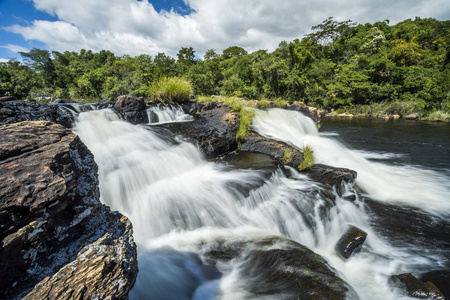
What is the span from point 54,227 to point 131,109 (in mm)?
7652

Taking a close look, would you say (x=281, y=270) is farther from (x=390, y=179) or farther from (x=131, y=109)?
(x=131, y=109)

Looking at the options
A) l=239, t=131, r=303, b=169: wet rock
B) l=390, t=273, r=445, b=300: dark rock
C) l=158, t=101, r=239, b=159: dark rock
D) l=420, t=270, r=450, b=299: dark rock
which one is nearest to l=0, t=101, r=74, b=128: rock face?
l=158, t=101, r=239, b=159: dark rock

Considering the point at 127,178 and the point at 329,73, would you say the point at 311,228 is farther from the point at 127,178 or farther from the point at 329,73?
the point at 329,73

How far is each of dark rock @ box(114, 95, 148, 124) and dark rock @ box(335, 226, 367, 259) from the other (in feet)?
26.6

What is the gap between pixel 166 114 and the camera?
9.22 m

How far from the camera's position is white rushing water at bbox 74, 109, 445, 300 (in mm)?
3217

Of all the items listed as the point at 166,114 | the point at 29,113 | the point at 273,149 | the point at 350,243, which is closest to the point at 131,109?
the point at 166,114

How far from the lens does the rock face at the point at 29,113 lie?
472 centimetres

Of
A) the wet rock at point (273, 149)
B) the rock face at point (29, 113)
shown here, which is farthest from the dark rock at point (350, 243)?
the rock face at point (29, 113)

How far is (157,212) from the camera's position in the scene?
432cm

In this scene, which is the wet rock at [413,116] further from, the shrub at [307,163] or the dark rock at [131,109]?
the dark rock at [131,109]

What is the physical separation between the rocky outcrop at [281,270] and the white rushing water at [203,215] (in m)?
0.16

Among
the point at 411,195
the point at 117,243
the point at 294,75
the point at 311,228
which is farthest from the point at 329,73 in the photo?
the point at 117,243

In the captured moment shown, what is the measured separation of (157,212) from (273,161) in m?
3.90
